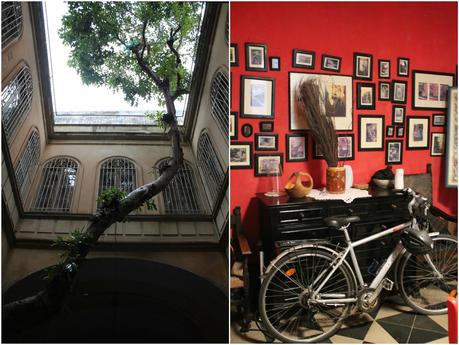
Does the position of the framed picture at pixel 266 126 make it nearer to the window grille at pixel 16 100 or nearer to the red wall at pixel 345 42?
the red wall at pixel 345 42

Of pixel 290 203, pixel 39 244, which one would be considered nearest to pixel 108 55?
pixel 39 244

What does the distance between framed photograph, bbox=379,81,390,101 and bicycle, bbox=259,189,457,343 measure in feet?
2.78

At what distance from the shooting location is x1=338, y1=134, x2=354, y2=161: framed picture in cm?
265

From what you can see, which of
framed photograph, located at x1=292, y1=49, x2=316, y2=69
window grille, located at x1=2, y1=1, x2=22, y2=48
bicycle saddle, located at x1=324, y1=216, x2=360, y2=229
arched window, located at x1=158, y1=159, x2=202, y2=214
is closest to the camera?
window grille, located at x1=2, y1=1, x2=22, y2=48

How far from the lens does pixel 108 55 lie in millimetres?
1398

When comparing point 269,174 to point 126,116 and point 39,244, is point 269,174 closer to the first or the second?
point 126,116

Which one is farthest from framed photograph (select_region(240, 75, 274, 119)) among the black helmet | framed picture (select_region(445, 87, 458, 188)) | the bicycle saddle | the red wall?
framed picture (select_region(445, 87, 458, 188))

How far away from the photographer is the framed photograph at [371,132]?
2695mm

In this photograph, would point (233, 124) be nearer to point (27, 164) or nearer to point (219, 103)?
point (219, 103)

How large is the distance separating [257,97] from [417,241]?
148 cm

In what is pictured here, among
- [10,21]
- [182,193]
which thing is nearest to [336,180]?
[182,193]

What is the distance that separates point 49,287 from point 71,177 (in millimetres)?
461

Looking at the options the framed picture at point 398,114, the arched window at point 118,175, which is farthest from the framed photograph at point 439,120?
the arched window at point 118,175

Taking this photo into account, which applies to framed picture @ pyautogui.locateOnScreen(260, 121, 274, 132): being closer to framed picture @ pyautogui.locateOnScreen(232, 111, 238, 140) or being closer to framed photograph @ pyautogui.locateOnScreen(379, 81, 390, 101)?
framed picture @ pyautogui.locateOnScreen(232, 111, 238, 140)
